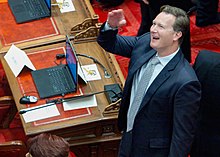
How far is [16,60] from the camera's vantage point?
3.84m

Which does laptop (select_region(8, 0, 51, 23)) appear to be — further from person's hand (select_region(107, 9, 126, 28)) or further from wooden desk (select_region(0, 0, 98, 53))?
person's hand (select_region(107, 9, 126, 28))

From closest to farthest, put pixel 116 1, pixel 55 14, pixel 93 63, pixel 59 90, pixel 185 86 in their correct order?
pixel 185 86, pixel 59 90, pixel 93 63, pixel 55 14, pixel 116 1

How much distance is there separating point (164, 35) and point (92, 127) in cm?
94

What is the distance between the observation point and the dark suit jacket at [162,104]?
283 centimetres

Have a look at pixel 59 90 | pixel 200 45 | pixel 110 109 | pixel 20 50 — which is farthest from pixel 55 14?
pixel 200 45

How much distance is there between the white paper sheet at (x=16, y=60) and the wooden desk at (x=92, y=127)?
35 millimetres

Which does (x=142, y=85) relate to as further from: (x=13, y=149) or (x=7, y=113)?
(x=7, y=113)

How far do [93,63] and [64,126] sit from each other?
65cm

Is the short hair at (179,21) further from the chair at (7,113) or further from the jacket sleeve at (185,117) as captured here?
the chair at (7,113)

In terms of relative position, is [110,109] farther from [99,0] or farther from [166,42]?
[99,0]

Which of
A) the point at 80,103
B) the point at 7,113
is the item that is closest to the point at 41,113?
the point at 80,103

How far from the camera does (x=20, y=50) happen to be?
3.91 meters

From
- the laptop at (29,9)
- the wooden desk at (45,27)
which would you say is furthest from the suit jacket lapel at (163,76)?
the laptop at (29,9)

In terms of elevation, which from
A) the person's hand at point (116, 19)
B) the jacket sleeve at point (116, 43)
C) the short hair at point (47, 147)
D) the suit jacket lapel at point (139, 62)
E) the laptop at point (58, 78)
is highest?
the person's hand at point (116, 19)
